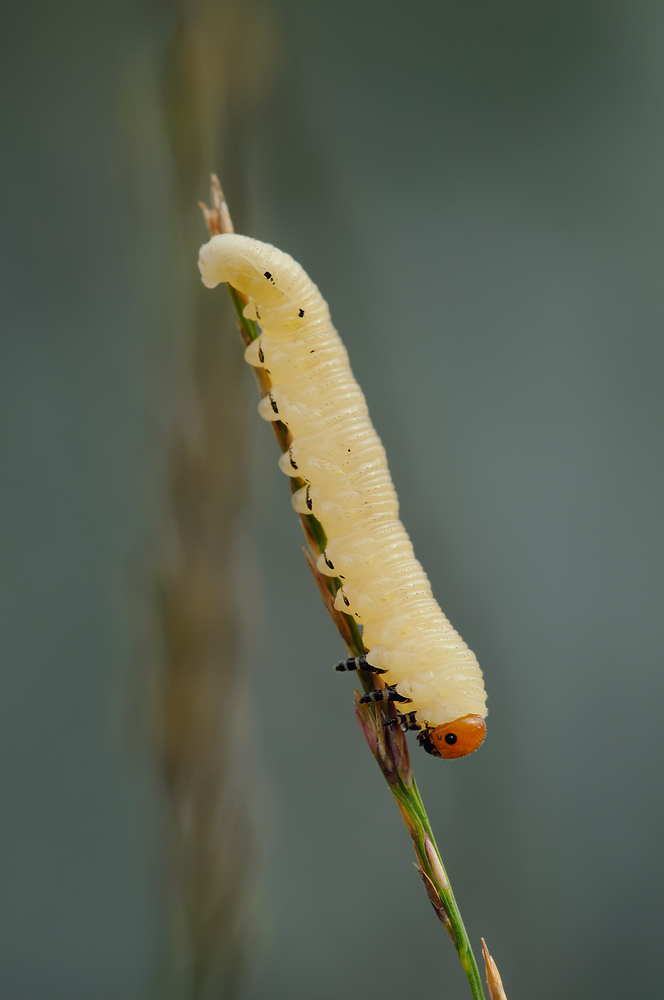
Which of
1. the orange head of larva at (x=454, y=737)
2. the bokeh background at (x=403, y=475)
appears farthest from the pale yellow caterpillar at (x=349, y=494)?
the bokeh background at (x=403, y=475)

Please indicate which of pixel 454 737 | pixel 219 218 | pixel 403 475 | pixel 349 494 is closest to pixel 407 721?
pixel 454 737

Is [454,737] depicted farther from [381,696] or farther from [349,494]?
[349,494]

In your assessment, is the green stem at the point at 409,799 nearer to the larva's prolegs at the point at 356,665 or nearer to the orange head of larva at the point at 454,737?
the larva's prolegs at the point at 356,665

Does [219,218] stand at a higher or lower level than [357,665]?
higher

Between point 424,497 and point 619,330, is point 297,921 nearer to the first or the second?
point 424,497

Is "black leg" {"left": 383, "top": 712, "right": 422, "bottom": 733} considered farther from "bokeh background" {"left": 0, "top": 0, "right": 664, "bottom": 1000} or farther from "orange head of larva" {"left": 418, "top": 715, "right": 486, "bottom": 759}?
"bokeh background" {"left": 0, "top": 0, "right": 664, "bottom": 1000}

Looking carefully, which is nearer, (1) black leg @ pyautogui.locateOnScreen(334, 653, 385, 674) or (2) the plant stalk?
(2) the plant stalk

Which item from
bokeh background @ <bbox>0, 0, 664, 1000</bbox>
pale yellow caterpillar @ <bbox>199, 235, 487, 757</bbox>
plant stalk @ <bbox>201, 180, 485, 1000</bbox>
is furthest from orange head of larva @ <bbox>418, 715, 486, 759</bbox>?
bokeh background @ <bbox>0, 0, 664, 1000</bbox>
